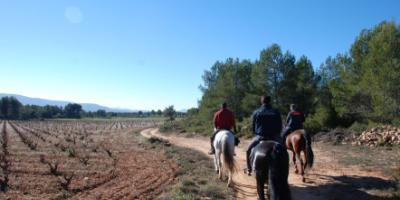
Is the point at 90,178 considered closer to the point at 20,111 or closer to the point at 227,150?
the point at 227,150

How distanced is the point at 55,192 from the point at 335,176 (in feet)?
30.0

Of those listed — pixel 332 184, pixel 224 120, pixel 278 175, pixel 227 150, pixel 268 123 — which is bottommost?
pixel 332 184

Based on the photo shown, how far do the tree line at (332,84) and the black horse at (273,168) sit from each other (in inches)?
622

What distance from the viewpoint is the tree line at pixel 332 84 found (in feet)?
73.6

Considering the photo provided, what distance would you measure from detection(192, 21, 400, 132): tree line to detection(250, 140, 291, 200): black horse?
15811 millimetres

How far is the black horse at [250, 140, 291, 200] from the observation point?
787 cm

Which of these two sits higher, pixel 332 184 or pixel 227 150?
pixel 227 150

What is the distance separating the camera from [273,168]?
8.07 m

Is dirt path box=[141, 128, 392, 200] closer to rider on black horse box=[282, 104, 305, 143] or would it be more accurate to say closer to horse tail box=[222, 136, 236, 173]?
horse tail box=[222, 136, 236, 173]

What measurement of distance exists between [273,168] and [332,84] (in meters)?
23.0

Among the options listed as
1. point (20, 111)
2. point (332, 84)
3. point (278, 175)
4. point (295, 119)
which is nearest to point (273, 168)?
point (278, 175)

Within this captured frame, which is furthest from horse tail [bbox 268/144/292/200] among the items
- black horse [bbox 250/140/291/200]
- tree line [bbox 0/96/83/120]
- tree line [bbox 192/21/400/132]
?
tree line [bbox 0/96/83/120]

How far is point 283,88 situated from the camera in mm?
34344

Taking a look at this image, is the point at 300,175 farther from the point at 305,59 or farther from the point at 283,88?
the point at 305,59
